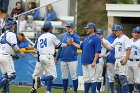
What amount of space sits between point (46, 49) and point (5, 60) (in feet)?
4.05

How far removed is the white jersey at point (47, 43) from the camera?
2123cm

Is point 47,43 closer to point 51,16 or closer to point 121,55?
point 121,55

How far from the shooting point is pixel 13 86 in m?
26.1

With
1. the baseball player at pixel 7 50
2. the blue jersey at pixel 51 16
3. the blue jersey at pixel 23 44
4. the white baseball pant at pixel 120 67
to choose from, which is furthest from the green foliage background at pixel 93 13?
the baseball player at pixel 7 50

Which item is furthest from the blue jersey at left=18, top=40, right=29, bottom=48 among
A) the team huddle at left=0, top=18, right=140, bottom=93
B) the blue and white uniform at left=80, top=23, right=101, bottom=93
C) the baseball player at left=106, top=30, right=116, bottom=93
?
the blue and white uniform at left=80, top=23, right=101, bottom=93

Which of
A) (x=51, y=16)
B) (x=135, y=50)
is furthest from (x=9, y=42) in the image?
(x=51, y=16)

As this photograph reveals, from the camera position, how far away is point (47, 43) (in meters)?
21.2

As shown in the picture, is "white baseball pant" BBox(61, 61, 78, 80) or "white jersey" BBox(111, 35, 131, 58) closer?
"white jersey" BBox(111, 35, 131, 58)

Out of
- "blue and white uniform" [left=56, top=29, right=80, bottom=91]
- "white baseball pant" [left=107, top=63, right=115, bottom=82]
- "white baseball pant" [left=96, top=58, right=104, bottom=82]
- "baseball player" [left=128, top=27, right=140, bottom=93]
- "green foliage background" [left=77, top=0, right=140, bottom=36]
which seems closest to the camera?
"baseball player" [left=128, top=27, right=140, bottom=93]

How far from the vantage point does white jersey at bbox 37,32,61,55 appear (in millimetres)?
21234

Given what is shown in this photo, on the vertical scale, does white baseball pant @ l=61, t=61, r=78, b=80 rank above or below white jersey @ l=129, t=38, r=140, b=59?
below

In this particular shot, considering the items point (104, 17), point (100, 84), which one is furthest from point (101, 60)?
point (104, 17)

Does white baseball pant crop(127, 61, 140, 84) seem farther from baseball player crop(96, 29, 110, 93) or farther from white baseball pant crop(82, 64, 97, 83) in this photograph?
baseball player crop(96, 29, 110, 93)

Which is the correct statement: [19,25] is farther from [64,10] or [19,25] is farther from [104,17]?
[104,17]
